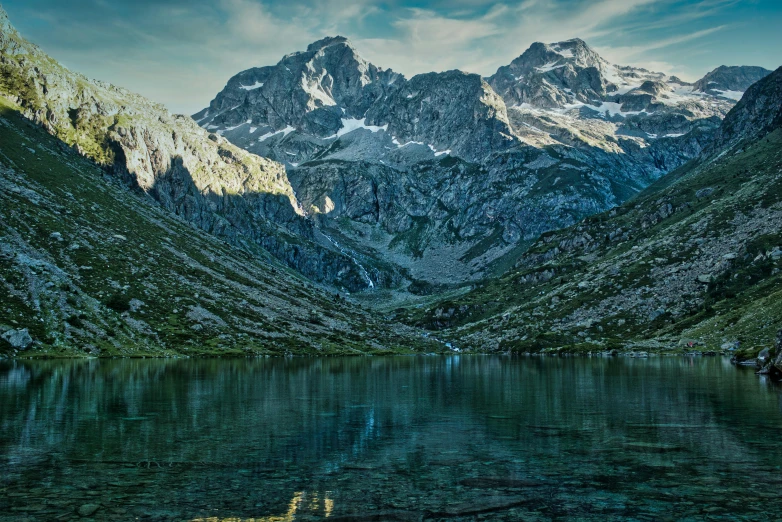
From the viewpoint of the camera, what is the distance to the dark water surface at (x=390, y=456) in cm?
2023

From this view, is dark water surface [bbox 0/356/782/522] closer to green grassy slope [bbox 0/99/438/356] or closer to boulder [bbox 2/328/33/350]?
Result: boulder [bbox 2/328/33/350]

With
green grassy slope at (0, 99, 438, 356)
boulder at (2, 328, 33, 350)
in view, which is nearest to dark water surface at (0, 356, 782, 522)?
boulder at (2, 328, 33, 350)

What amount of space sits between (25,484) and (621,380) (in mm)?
66171

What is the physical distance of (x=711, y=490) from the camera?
21.9 m

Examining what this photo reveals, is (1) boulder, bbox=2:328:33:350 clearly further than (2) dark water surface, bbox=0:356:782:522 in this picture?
Yes

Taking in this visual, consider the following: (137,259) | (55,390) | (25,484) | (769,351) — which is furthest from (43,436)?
(137,259)


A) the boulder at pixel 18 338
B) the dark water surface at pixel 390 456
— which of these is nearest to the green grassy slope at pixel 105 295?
the boulder at pixel 18 338

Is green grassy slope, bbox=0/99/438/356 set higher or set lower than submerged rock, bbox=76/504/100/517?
higher

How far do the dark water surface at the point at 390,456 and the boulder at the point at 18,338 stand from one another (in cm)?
6118

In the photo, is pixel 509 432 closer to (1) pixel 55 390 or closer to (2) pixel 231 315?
(1) pixel 55 390

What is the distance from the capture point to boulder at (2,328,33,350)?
4284 inches

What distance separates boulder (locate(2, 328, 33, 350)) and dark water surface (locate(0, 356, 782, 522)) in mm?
61182

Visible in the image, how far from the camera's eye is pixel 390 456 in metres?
29.3

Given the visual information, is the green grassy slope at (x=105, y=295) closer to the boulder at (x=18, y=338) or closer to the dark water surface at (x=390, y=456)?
the boulder at (x=18, y=338)
